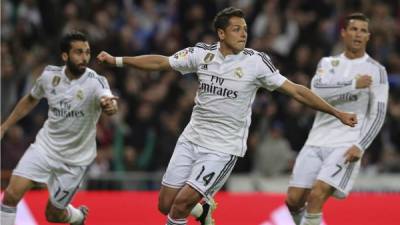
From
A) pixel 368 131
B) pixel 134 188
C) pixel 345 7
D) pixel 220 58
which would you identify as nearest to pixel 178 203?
pixel 220 58

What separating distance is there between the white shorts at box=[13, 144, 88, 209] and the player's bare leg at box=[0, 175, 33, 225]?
0.08 metres

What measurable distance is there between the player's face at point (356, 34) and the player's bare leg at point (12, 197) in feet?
12.0

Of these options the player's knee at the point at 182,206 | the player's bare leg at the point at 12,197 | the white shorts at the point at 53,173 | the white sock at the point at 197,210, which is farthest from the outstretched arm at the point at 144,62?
the player's bare leg at the point at 12,197

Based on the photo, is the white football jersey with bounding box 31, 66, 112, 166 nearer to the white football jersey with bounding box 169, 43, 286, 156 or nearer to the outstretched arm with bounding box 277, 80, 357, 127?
the white football jersey with bounding box 169, 43, 286, 156

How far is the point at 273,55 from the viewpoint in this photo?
1716 centimetres

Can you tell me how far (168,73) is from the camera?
16.8m

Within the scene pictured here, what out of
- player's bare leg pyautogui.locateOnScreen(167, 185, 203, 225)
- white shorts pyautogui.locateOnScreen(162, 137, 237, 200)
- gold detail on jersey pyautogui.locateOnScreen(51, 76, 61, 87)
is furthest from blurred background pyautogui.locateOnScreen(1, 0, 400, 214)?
player's bare leg pyautogui.locateOnScreen(167, 185, 203, 225)

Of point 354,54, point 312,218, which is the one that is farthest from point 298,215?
point 354,54

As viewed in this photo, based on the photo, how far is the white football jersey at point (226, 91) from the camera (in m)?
9.97

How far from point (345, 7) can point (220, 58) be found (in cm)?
892

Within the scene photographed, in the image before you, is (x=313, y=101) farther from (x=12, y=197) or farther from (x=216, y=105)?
(x=12, y=197)

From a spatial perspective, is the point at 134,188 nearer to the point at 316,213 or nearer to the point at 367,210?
the point at 367,210

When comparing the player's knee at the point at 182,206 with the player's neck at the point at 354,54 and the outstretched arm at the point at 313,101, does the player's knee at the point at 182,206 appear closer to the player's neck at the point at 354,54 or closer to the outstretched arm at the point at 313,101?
the outstretched arm at the point at 313,101

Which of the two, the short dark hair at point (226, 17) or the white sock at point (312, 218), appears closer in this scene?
the short dark hair at point (226, 17)
